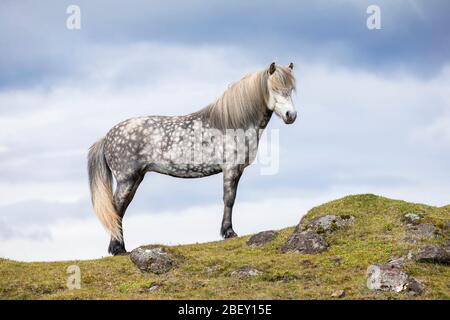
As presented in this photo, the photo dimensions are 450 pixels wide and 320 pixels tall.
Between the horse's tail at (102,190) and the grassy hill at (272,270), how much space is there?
Answer: 1.30 m

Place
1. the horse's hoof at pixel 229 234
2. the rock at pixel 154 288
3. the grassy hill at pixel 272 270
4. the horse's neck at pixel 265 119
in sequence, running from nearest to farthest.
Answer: the grassy hill at pixel 272 270 < the rock at pixel 154 288 < the horse's neck at pixel 265 119 < the horse's hoof at pixel 229 234

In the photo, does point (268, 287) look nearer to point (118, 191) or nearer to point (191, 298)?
point (191, 298)

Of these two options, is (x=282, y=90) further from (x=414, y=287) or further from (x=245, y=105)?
(x=414, y=287)

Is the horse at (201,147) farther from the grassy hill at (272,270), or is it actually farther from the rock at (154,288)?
the rock at (154,288)

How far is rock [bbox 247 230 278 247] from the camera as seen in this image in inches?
813

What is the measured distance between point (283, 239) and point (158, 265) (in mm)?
4519

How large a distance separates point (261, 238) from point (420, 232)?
4.96 meters

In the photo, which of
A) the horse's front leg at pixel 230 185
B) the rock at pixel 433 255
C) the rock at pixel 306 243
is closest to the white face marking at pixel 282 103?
the horse's front leg at pixel 230 185

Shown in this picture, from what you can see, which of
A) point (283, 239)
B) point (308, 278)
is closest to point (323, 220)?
point (283, 239)

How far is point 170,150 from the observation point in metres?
21.1

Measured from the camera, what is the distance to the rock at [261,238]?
67.8 ft

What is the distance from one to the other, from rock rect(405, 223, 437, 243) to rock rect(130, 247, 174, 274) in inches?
275
